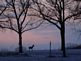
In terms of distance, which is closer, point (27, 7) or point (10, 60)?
point (10, 60)

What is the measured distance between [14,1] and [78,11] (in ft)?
25.6

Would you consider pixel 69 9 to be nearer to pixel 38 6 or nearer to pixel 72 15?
pixel 72 15

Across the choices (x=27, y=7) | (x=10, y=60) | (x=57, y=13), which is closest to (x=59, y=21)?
(x=57, y=13)

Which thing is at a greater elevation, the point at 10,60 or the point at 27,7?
the point at 27,7

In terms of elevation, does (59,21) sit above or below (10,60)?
above

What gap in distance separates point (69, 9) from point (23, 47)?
7.49 m

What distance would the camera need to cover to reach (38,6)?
49.8 meters

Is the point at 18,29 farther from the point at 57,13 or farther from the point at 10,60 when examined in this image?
the point at 10,60

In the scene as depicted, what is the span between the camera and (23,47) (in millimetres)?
46906

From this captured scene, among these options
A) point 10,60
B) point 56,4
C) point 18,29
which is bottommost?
point 10,60

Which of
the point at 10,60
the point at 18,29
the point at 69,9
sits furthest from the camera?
the point at 69,9

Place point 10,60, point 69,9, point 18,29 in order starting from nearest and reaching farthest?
point 10,60 → point 18,29 → point 69,9

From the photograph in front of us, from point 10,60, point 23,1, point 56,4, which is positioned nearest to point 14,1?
point 23,1

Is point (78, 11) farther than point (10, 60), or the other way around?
point (78, 11)
